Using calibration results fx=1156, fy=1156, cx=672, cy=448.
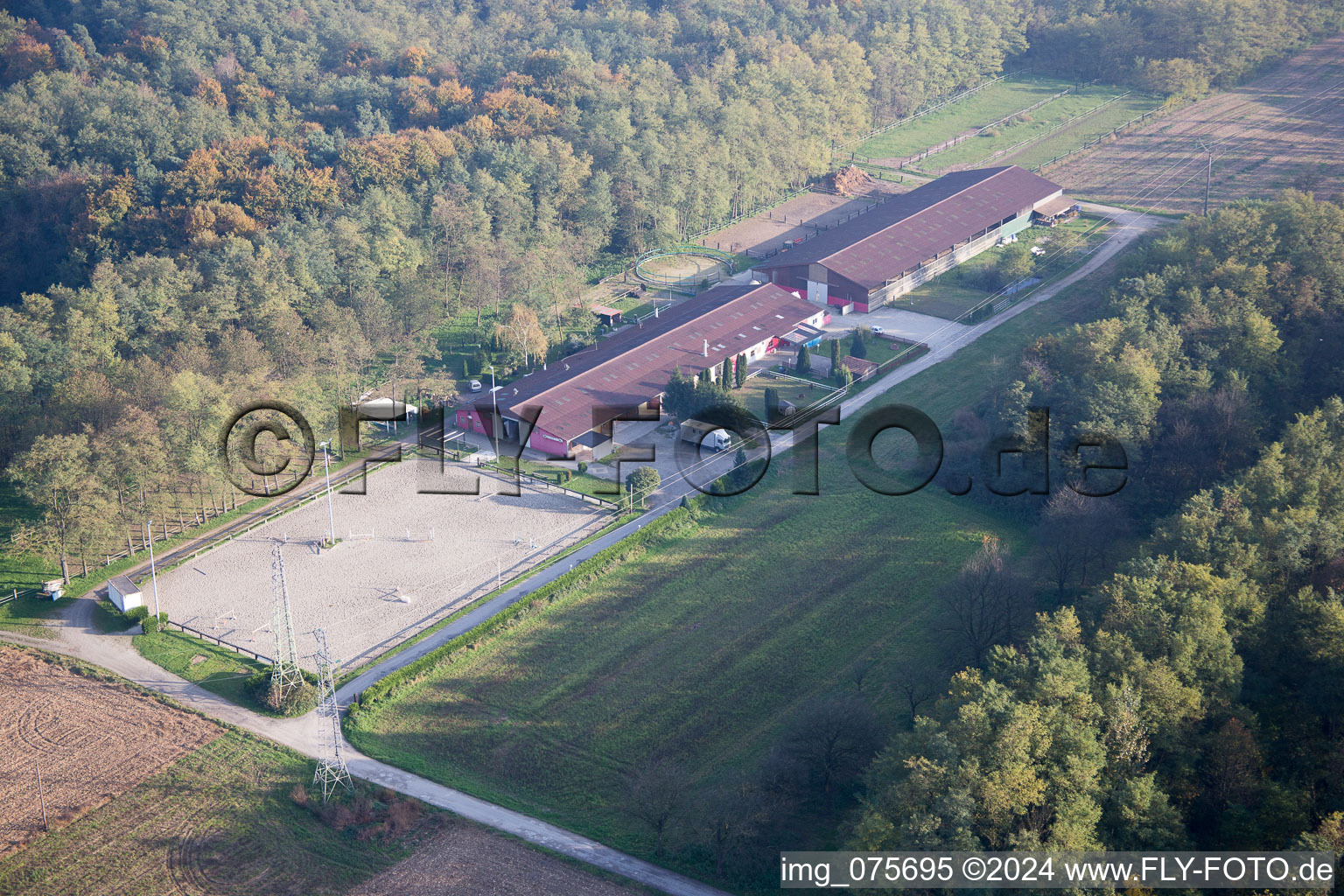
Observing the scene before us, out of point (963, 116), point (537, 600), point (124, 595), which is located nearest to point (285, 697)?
point (124, 595)

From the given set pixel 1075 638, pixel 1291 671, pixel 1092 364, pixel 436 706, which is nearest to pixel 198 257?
pixel 436 706

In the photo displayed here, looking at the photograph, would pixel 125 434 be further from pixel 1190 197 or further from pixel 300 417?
pixel 1190 197

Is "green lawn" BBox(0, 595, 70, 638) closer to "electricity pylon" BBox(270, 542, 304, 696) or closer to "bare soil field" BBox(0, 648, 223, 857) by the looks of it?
"bare soil field" BBox(0, 648, 223, 857)

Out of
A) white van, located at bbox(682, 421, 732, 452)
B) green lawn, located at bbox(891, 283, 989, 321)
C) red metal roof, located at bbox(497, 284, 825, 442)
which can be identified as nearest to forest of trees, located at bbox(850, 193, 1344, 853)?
white van, located at bbox(682, 421, 732, 452)

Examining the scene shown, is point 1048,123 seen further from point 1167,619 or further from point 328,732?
point 328,732

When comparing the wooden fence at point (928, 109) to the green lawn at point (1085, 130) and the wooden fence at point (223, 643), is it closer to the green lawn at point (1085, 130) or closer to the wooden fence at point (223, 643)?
the green lawn at point (1085, 130)

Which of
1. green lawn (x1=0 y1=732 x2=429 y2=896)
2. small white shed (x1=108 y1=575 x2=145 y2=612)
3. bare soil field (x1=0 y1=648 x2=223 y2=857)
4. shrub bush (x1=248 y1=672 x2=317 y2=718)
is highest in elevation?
small white shed (x1=108 y1=575 x2=145 y2=612)
